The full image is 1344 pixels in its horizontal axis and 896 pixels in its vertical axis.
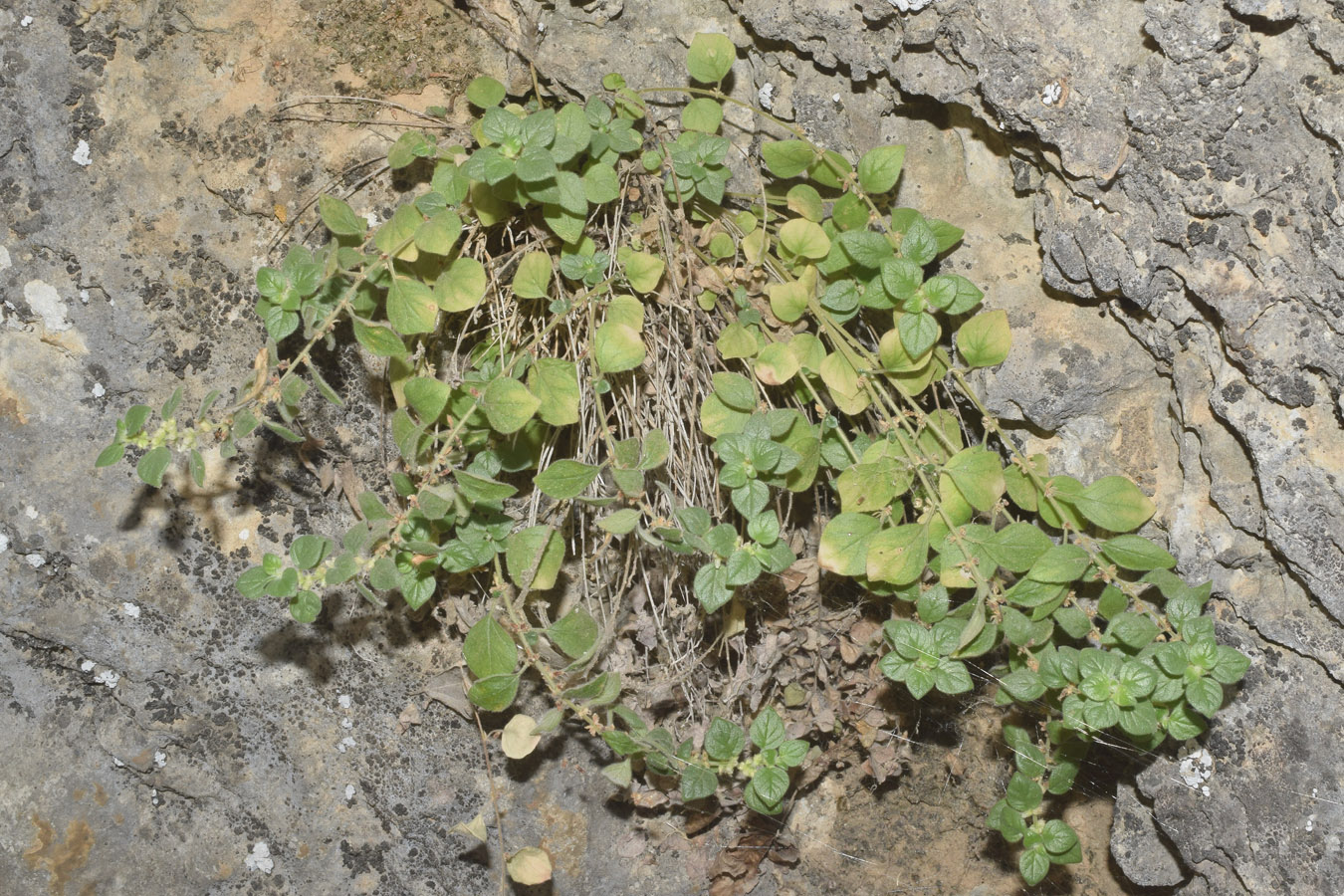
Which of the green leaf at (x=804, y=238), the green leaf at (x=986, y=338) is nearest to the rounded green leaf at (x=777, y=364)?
the green leaf at (x=804, y=238)

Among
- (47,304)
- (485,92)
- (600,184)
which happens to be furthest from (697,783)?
(47,304)

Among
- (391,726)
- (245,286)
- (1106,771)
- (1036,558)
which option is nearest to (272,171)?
(245,286)

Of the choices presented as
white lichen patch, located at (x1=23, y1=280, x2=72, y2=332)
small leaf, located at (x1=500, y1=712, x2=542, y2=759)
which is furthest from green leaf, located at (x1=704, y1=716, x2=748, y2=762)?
white lichen patch, located at (x1=23, y1=280, x2=72, y2=332)

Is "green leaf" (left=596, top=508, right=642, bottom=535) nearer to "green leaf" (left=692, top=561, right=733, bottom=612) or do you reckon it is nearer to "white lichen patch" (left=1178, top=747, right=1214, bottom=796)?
"green leaf" (left=692, top=561, right=733, bottom=612)

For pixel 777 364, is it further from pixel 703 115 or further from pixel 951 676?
pixel 951 676

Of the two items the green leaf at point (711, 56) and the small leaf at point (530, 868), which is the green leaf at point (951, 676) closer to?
the small leaf at point (530, 868)

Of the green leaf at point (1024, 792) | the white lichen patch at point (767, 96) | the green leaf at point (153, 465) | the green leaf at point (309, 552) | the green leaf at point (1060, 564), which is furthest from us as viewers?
the white lichen patch at point (767, 96)
